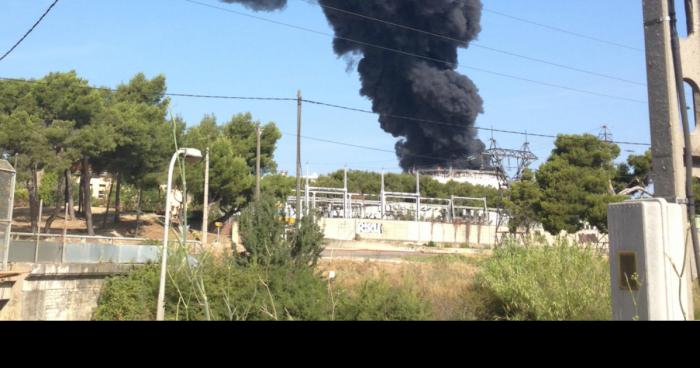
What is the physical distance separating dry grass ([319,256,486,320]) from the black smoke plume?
150ft

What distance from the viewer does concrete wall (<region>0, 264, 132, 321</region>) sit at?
60.6ft

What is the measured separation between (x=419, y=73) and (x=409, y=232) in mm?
36659

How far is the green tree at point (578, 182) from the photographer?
3381cm

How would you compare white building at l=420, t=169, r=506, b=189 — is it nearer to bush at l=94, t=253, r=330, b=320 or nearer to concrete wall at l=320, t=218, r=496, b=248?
concrete wall at l=320, t=218, r=496, b=248

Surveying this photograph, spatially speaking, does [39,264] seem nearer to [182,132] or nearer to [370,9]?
[182,132]

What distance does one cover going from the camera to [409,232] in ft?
146

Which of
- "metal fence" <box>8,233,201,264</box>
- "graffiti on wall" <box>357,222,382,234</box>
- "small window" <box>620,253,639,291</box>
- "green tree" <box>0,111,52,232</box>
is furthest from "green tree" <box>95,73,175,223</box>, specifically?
"small window" <box>620,253,639,291</box>

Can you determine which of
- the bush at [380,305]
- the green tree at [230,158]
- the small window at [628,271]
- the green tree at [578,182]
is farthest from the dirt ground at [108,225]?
the small window at [628,271]

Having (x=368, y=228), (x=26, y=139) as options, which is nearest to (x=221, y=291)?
(x=26, y=139)

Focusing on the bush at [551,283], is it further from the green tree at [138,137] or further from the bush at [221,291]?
the green tree at [138,137]

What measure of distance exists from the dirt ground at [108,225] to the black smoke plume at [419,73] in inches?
1322

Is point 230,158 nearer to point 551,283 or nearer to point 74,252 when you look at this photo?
point 74,252

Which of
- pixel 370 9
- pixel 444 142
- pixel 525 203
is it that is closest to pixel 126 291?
pixel 525 203
